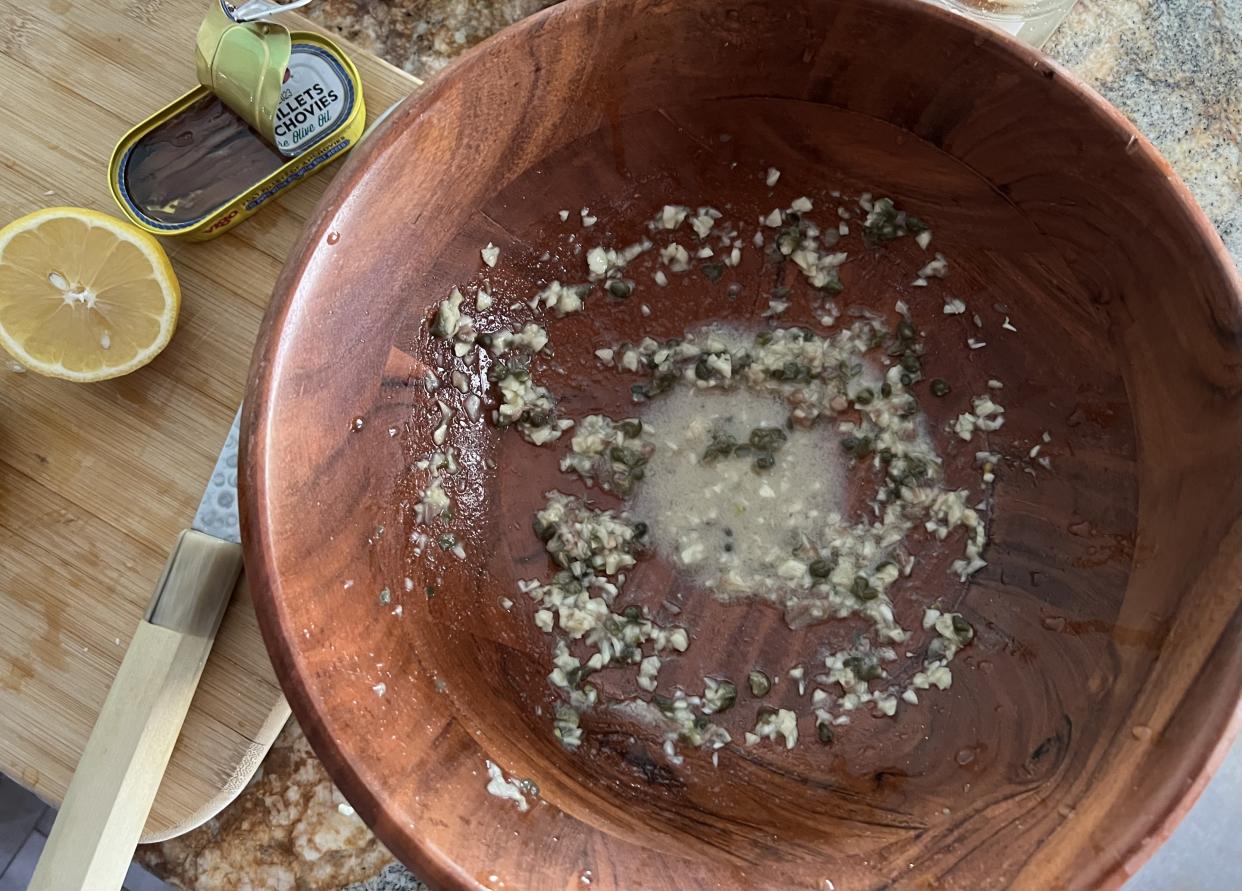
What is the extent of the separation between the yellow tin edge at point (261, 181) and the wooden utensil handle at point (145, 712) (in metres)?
0.36

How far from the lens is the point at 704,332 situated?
117 centimetres

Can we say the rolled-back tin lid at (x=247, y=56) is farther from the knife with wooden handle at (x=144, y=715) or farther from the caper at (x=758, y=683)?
the caper at (x=758, y=683)

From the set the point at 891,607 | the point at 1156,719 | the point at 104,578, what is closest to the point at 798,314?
the point at 891,607

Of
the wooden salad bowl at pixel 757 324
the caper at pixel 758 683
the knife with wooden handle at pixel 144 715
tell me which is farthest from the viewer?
the caper at pixel 758 683

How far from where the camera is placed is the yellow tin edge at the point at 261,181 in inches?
42.9

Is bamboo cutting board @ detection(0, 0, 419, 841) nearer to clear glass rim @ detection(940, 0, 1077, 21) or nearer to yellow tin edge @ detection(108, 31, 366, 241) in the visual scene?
yellow tin edge @ detection(108, 31, 366, 241)

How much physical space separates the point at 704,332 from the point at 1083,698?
579mm

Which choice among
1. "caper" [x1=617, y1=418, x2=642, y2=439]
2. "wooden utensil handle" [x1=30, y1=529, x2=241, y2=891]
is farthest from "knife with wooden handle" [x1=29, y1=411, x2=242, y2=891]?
"caper" [x1=617, y1=418, x2=642, y2=439]

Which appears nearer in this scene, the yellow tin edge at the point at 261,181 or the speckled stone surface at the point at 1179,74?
the yellow tin edge at the point at 261,181

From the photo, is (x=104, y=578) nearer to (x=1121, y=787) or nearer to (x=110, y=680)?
(x=110, y=680)

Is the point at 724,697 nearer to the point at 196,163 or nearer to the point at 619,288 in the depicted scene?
the point at 619,288

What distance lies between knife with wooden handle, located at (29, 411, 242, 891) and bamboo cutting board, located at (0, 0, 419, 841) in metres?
0.05

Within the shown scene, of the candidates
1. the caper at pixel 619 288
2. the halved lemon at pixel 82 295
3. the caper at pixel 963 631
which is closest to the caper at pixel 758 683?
the caper at pixel 963 631

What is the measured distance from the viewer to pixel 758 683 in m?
1.10
